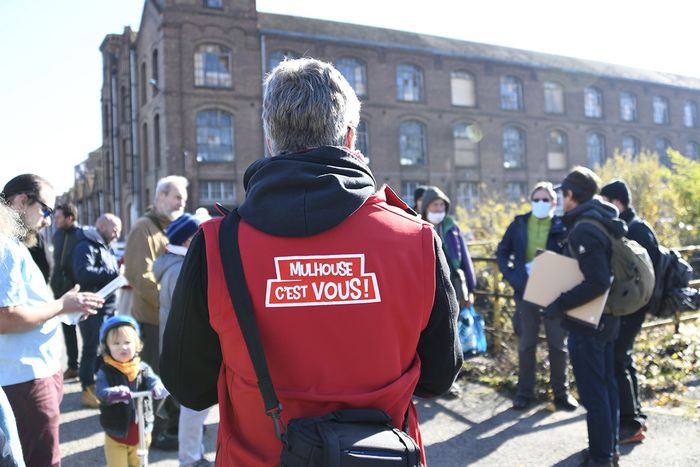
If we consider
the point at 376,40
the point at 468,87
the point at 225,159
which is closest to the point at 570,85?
the point at 468,87

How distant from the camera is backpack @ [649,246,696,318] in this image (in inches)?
168

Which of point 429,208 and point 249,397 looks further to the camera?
point 429,208

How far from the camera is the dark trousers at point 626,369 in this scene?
13.6 ft

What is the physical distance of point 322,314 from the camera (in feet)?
4.81

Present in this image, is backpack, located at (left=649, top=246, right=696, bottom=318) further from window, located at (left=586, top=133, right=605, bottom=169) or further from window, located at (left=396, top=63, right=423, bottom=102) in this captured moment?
window, located at (left=586, top=133, right=605, bottom=169)

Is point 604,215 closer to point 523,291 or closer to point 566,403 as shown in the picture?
point 523,291

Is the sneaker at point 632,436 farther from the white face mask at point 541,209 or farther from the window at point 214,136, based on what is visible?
the window at point 214,136

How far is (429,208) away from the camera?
5.56m

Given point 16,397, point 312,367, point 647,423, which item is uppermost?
point 312,367

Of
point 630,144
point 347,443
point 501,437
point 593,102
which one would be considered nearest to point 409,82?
point 593,102

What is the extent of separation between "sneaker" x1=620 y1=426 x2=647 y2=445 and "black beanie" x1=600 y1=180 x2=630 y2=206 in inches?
70.6

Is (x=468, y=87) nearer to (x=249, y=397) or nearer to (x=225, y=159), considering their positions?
(x=225, y=159)

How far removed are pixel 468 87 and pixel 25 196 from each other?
33.3 metres

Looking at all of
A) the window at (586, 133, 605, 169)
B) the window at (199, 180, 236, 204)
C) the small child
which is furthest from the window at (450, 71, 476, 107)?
the small child
